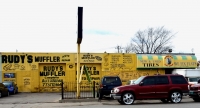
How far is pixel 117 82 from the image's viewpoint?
22.3 metres

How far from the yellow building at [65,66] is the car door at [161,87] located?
17.5 metres

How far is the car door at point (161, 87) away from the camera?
18828 millimetres

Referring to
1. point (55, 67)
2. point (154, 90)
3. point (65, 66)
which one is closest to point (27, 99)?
point (154, 90)

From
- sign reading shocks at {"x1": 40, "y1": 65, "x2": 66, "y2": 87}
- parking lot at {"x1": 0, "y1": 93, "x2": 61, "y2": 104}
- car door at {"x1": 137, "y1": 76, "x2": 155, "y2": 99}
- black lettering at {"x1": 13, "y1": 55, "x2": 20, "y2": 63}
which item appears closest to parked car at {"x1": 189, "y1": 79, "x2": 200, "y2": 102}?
car door at {"x1": 137, "y1": 76, "x2": 155, "y2": 99}

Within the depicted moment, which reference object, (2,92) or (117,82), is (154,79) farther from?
(2,92)

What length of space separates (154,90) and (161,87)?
534 mm

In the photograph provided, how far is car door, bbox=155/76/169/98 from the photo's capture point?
61.8 ft

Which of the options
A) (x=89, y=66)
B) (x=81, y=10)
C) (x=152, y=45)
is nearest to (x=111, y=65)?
(x=89, y=66)

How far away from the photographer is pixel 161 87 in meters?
18.9

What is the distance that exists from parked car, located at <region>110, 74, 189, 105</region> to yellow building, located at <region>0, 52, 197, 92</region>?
57.1ft

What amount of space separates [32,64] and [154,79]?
20102mm

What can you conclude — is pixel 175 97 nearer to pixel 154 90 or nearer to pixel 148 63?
pixel 154 90

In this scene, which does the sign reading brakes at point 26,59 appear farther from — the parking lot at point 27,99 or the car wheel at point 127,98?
the car wheel at point 127,98

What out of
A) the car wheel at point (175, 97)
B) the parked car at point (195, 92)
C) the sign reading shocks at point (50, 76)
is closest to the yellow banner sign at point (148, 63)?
the sign reading shocks at point (50, 76)
